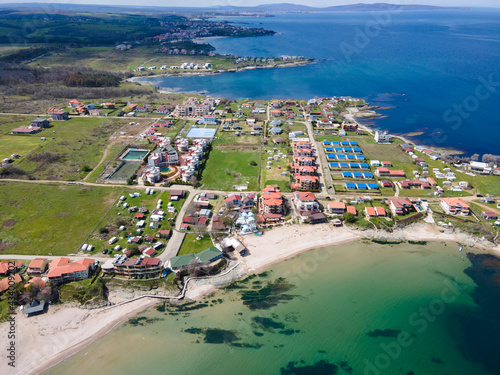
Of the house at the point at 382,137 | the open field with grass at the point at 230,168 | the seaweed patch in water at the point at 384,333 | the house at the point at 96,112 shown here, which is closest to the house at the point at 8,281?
the open field with grass at the point at 230,168

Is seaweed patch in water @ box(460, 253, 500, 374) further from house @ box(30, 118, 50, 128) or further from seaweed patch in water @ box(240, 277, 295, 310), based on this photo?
house @ box(30, 118, 50, 128)

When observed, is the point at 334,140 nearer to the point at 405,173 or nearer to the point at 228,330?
the point at 405,173

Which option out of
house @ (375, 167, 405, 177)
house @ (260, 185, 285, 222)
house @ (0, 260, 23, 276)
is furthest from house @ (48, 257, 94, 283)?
house @ (375, 167, 405, 177)

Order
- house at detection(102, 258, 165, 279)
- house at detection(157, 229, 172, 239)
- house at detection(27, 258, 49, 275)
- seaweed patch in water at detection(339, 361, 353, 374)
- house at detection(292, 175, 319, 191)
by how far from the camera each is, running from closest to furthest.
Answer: seaweed patch in water at detection(339, 361, 353, 374) < house at detection(27, 258, 49, 275) < house at detection(102, 258, 165, 279) < house at detection(157, 229, 172, 239) < house at detection(292, 175, 319, 191)

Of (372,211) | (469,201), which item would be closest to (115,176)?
(372,211)

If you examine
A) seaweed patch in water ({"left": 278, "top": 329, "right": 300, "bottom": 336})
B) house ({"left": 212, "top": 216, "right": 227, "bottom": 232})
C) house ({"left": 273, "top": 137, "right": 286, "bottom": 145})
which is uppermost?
house ({"left": 273, "top": 137, "right": 286, "bottom": 145})

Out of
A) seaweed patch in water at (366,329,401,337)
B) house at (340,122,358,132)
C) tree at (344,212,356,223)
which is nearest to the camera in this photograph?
seaweed patch in water at (366,329,401,337)

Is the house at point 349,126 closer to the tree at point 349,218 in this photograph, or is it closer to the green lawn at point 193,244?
the tree at point 349,218
